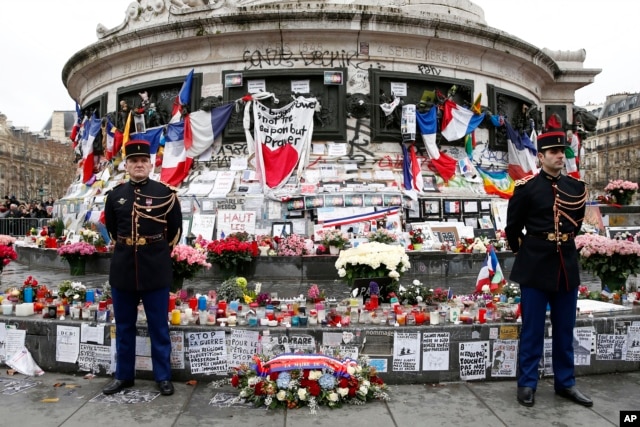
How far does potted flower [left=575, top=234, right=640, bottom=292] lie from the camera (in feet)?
23.5

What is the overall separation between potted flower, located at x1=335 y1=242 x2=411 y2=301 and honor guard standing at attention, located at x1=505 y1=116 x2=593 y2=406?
5.70 ft

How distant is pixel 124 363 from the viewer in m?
5.58

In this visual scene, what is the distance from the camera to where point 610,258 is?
288 inches

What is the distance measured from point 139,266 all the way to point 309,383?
6.70 feet

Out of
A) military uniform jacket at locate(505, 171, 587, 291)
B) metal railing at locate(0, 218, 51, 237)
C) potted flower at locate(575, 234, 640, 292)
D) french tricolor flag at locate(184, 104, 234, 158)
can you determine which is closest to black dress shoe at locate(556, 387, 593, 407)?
military uniform jacket at locate(505, 171, 587, 291)

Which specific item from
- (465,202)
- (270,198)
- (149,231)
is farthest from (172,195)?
(465,202)

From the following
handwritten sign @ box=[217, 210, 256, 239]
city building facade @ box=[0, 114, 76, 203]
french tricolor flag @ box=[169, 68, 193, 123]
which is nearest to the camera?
handwritten sign @ box=[217, 210, 256, 239]

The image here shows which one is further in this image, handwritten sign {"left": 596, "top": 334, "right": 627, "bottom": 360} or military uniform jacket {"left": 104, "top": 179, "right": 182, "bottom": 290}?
handwritten sign {"left": 596, "top": 334, "right": 627, "bottom": 360}

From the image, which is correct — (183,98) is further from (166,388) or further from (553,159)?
(553,159)

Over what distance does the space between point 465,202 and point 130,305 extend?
10472 millimetres

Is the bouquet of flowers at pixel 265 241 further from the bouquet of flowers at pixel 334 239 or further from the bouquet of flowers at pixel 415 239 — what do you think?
the bouquet of flowers at pixel 415 239

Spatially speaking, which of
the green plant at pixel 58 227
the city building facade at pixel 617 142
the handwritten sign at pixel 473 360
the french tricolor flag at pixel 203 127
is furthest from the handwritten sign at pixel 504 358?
the city building facade at pixel 617 142

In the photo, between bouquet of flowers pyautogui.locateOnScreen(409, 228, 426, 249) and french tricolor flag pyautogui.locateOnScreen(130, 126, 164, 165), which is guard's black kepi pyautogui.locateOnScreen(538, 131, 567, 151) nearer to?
bouquet of flowers pyautogui.locateOnScreen(409, 228, 426, 249)

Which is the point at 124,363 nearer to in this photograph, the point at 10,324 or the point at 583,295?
the point at 10,324
